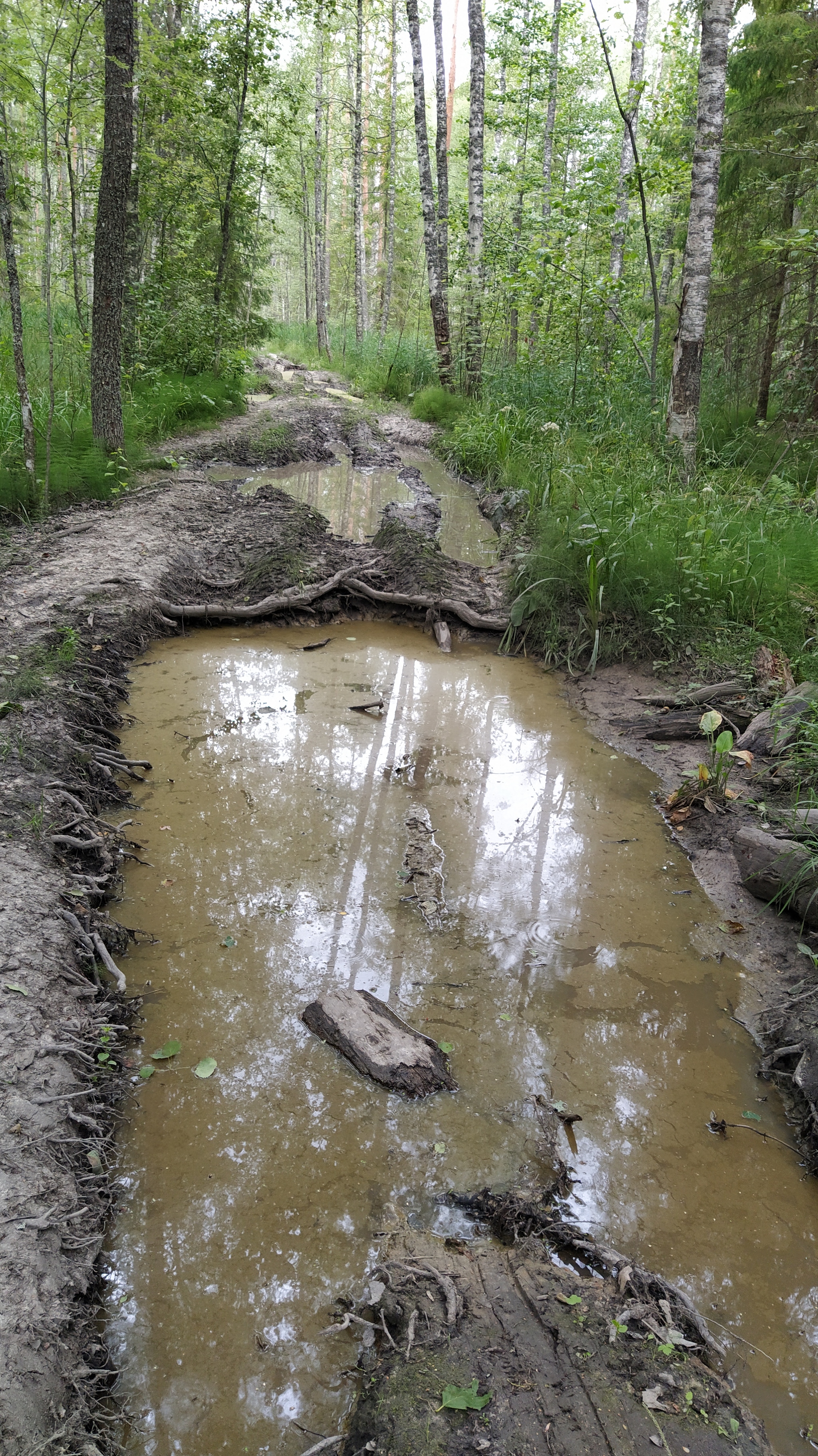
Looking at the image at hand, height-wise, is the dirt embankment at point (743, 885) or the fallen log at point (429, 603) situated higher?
the fallen log at point (429, 603)

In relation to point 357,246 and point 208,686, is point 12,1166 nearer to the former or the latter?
point 208,686

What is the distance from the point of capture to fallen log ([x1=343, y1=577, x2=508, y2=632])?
21.0 ft

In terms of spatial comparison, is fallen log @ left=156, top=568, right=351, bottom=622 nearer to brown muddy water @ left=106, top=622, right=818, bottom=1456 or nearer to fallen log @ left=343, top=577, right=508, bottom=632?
fallen log @ left=343, top=577, right=508, bottom=632

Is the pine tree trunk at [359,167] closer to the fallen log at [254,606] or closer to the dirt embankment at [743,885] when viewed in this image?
the fallen log at [254,606]

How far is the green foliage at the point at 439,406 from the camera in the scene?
1351cm

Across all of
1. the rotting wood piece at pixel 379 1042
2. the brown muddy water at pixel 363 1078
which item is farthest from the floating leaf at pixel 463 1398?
the rotting wood piece at pixel 379 1042

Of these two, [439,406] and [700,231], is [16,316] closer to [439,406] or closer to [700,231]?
[700,231]

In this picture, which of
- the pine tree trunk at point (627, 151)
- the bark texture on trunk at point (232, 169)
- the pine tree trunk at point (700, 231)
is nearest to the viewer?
the pine tree trunk at point (700, 231)

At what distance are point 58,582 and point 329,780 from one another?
2.74 m

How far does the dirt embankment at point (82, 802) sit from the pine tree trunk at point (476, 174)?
5.65 m

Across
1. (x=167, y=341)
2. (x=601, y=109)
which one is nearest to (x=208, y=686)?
(x=167, y=341)

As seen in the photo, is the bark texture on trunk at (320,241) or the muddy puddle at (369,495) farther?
the bark texture on trunk at (320,241)

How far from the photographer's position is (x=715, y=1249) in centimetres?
226

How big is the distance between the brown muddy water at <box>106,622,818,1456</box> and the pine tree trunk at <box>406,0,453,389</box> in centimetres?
1155
